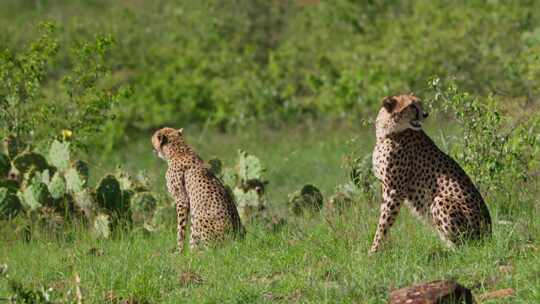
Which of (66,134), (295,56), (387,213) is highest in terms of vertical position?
(295,56)

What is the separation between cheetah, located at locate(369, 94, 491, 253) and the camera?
7.34m

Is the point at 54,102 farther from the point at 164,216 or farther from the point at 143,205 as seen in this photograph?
the point at 164,216

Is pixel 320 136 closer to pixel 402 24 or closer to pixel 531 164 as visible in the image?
pixel 402 24

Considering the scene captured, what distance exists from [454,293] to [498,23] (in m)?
11.9

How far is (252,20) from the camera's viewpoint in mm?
21484

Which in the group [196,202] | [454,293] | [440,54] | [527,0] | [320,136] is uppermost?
[527,0]

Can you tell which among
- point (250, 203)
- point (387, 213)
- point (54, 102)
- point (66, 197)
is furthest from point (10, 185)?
point (387, 213)

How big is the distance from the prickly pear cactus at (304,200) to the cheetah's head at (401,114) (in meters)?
2.12

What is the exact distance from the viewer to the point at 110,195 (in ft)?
32.2

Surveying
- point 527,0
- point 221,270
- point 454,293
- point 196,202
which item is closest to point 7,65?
point 196,202

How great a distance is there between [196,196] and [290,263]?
1.32 meters

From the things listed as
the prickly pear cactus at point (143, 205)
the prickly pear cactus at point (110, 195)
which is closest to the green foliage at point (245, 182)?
the prickly pear cactus at point (143, 205)

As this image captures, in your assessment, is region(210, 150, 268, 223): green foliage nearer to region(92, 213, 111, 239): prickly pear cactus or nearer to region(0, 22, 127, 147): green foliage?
region(92, 213, 111, 239): prickly pear cactus

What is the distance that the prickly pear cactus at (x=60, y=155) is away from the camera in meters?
10.1
